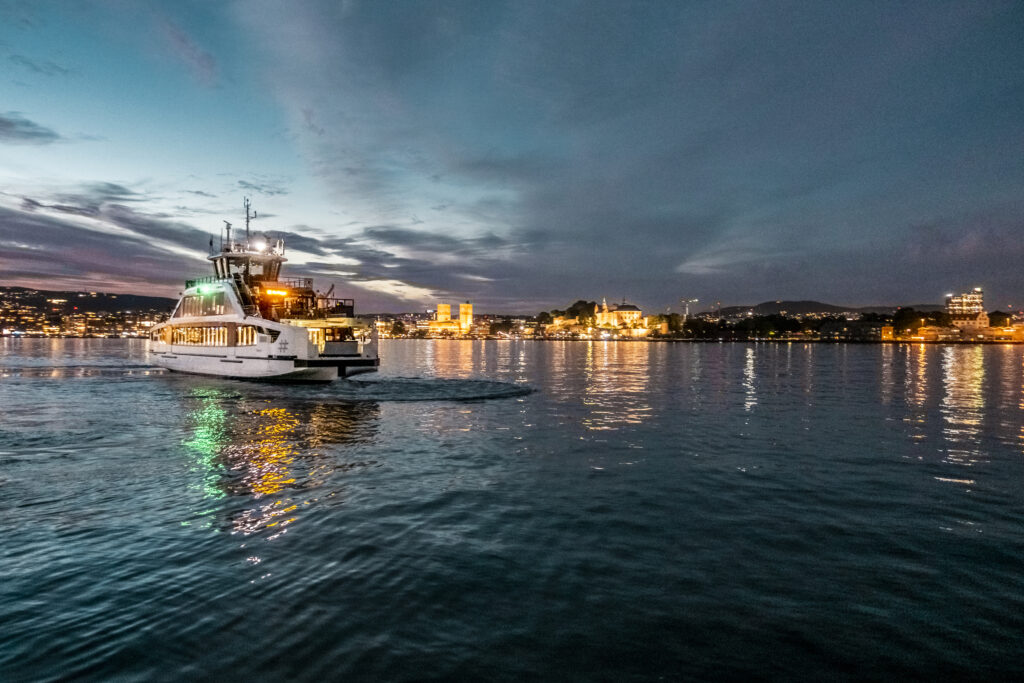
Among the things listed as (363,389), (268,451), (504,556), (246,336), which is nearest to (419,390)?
(363,389)

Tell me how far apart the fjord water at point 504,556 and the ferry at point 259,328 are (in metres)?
19.5

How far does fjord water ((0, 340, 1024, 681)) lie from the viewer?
6105 mm

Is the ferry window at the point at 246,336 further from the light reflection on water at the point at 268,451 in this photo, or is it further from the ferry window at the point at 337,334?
the light reflection on water at the point at 268,451

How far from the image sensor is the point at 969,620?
272 inches

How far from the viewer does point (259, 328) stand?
41.1m

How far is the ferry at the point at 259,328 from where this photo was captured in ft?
131

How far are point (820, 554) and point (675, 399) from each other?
1014 inches

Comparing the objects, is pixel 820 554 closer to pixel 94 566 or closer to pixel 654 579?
pixel 654 579

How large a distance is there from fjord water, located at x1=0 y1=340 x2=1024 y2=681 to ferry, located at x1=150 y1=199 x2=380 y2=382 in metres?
19.5

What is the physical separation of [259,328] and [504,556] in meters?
36.9

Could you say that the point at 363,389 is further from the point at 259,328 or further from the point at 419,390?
the point at 259,328

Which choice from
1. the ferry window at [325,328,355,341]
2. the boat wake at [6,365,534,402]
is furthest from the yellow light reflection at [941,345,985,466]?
the ferry window at [325,328,355,341]

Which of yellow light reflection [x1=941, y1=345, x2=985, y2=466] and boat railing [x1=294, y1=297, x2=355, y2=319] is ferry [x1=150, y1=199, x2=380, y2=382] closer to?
boat railing [x1=294, y1=297, x2=355, y2=319]

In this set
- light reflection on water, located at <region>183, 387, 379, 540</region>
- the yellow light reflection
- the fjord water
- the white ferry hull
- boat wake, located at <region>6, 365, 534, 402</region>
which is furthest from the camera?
the white ferry hull
